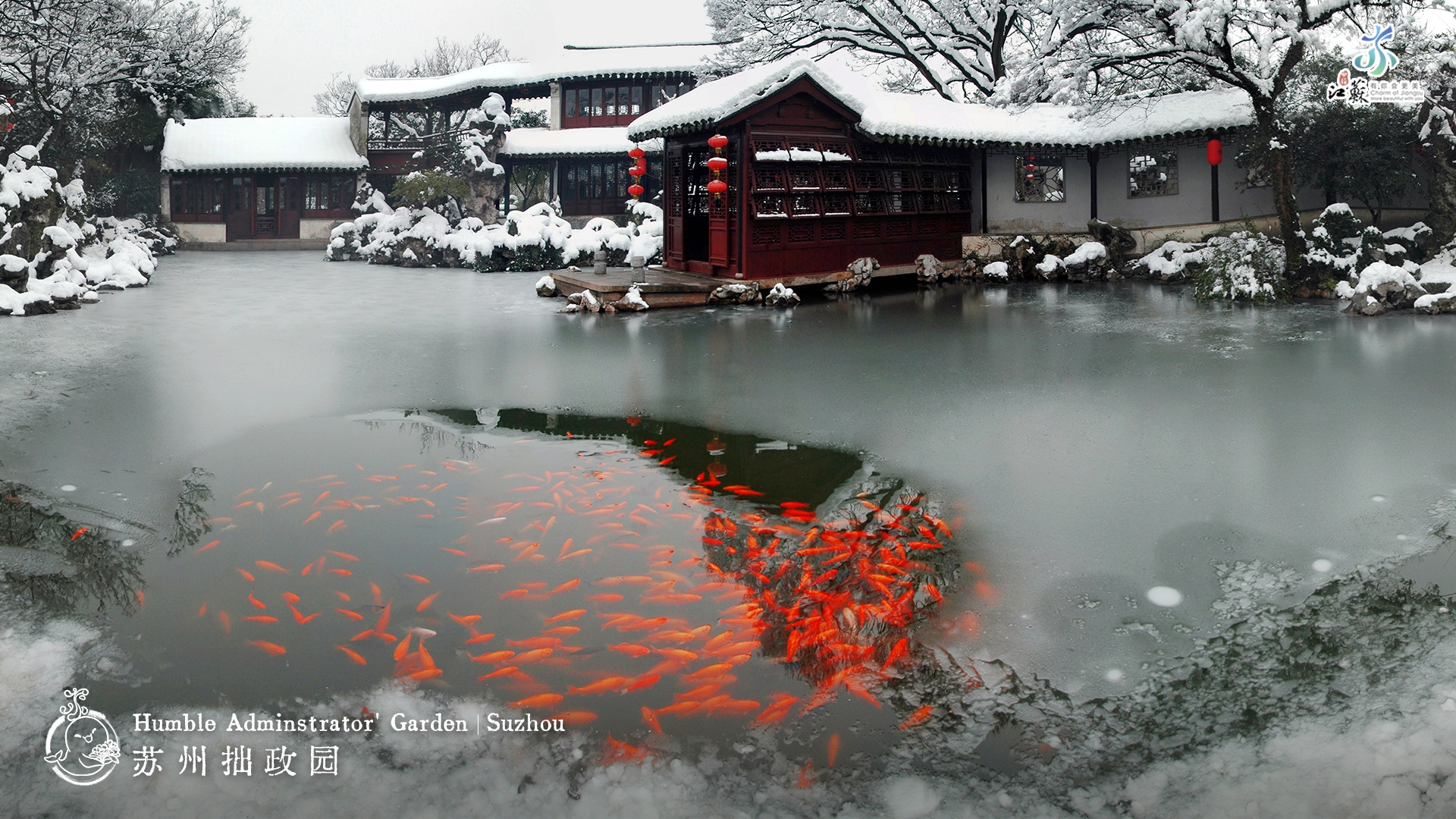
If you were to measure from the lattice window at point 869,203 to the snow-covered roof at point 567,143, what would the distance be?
1553 centimetres

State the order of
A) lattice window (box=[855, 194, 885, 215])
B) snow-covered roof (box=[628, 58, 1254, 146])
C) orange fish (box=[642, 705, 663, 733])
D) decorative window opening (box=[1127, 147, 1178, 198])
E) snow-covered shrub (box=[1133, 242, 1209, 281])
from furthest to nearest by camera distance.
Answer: decorative window opening (box=[1127, 147, 1178, 198])
snow-covered shrub (box=[1133, 242, 1209, 281])
lattice window (box=[855, 194, 885, 215])
snow-covered roof (box=[628, 58, 1254, 146])
orange fish (box=[642, 705, 663, 733])

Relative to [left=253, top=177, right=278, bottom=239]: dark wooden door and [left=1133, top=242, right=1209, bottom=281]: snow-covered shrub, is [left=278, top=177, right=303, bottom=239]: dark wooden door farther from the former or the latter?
[left=1133, top=242, right=1209, bottom=281]: snow-covered shrub

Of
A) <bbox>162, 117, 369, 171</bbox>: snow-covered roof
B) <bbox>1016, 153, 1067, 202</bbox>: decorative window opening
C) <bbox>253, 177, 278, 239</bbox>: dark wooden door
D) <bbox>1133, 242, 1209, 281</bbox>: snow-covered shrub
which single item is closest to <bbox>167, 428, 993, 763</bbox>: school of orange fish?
<bbox>1133, 242, 1209, 281</bbox>: snow-covered shrub

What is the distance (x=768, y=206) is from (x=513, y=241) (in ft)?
36.5

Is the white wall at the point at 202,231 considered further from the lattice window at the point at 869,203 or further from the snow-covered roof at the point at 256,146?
the lattice window at the point at 869,203

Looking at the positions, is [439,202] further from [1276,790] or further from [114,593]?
[1276,790]

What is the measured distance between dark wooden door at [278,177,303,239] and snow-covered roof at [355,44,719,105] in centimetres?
418

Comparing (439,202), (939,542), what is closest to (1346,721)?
(939,542)

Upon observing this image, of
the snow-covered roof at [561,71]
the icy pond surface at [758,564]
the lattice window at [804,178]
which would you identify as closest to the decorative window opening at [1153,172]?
the lattice window at [804,178]

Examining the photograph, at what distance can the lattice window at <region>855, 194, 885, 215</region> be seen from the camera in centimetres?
1866

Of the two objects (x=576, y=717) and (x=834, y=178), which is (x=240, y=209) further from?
(x=576, y=717)

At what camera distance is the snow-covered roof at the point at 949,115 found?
659 inches

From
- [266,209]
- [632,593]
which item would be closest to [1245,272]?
[632,593]

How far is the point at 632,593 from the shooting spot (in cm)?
450
